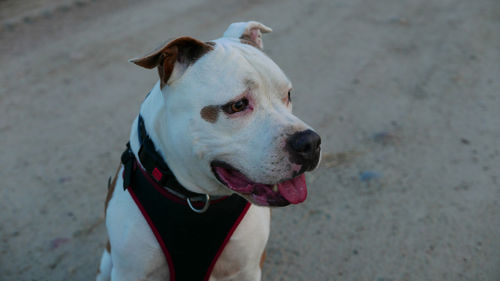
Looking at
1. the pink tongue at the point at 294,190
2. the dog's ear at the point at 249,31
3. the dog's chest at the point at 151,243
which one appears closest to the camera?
the pink tongue at the point at 294,190

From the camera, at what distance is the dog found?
6.90 feet

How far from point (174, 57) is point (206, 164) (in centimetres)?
50

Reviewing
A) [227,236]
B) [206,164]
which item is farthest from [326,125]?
Answer: [206,164]

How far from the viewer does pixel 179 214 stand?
2369 mm

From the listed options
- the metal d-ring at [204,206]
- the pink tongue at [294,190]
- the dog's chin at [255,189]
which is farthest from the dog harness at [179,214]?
the pink tongue at [294,190]

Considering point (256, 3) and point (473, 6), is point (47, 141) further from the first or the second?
point (473, 6)

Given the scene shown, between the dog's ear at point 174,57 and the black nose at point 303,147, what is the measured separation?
0.58 m

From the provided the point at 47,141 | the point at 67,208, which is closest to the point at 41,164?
the point at 47,141

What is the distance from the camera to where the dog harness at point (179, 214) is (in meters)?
2.32

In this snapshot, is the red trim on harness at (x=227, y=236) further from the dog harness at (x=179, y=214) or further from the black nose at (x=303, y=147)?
the black nose at (x=303, y=147)

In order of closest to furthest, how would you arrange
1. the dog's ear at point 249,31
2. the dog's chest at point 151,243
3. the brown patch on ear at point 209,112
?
the brown patch on ear at point 209,112 → the dog's chest at point 151,243 → the dog's ear at point 249,31

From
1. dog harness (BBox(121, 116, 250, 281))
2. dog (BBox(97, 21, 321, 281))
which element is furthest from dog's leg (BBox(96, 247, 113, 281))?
dog harness (BBox(121, 116, 250, 281))

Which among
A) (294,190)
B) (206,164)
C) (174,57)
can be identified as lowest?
(294,190)

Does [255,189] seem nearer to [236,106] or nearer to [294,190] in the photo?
[294,190]
